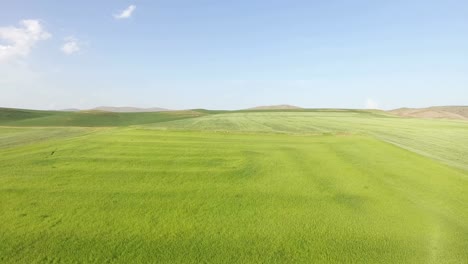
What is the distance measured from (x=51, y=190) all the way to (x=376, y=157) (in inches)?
698

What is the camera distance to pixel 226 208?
10781 mm

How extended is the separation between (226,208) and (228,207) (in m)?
0.12

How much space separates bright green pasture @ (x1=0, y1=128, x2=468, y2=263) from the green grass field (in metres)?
0.04

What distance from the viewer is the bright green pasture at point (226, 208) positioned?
799 centimetres

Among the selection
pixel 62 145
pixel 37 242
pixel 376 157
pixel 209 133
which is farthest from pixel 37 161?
pixel 376 157

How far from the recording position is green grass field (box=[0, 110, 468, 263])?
8000mm

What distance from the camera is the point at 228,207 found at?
35.7ft

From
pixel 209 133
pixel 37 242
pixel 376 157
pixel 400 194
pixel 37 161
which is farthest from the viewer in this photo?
pixel 209 133

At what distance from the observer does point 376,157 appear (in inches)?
776

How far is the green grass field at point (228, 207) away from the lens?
800cm

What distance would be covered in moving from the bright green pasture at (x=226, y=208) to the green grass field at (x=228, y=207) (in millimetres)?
41

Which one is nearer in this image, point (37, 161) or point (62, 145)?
point (37, 161)

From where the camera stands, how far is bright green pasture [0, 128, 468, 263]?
26.2ft

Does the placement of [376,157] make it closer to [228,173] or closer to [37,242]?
[228,173]
